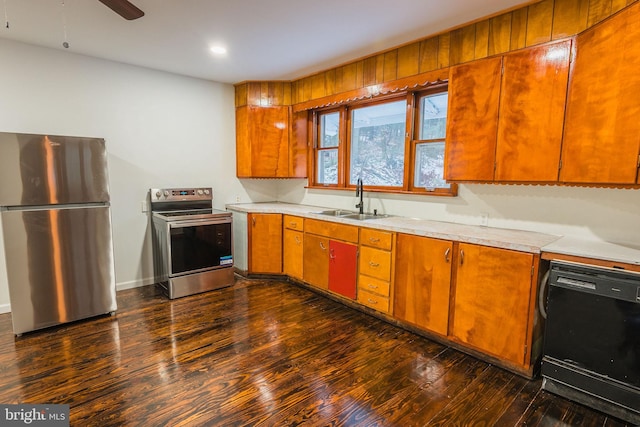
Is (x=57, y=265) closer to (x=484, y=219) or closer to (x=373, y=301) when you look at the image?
(x=373, y=301)

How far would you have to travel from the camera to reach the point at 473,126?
2.52 meters

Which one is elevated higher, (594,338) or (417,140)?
(417,140)

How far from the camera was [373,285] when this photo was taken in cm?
300

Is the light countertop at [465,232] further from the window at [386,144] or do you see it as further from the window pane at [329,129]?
the window pane at [329,129]

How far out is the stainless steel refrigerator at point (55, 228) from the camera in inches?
102

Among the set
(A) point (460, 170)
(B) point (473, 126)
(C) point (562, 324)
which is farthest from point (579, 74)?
(C) point (562, 324)

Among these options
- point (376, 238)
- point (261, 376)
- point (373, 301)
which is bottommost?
point (261, 376)

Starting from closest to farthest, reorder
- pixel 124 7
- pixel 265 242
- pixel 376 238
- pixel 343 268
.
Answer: pixel 124 7
pixel 376 238
pixel 343 268
pixel 265 242

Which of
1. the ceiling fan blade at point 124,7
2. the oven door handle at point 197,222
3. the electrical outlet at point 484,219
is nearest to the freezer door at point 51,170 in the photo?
the oven door handle at point 197,222

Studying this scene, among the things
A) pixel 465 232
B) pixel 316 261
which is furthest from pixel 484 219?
pixel 316 261

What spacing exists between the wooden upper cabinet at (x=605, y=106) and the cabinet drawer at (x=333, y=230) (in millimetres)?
1693

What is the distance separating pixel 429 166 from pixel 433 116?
48 cm

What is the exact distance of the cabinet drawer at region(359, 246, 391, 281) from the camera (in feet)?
9.39

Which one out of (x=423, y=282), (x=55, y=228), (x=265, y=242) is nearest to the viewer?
(x=423, y=282)
